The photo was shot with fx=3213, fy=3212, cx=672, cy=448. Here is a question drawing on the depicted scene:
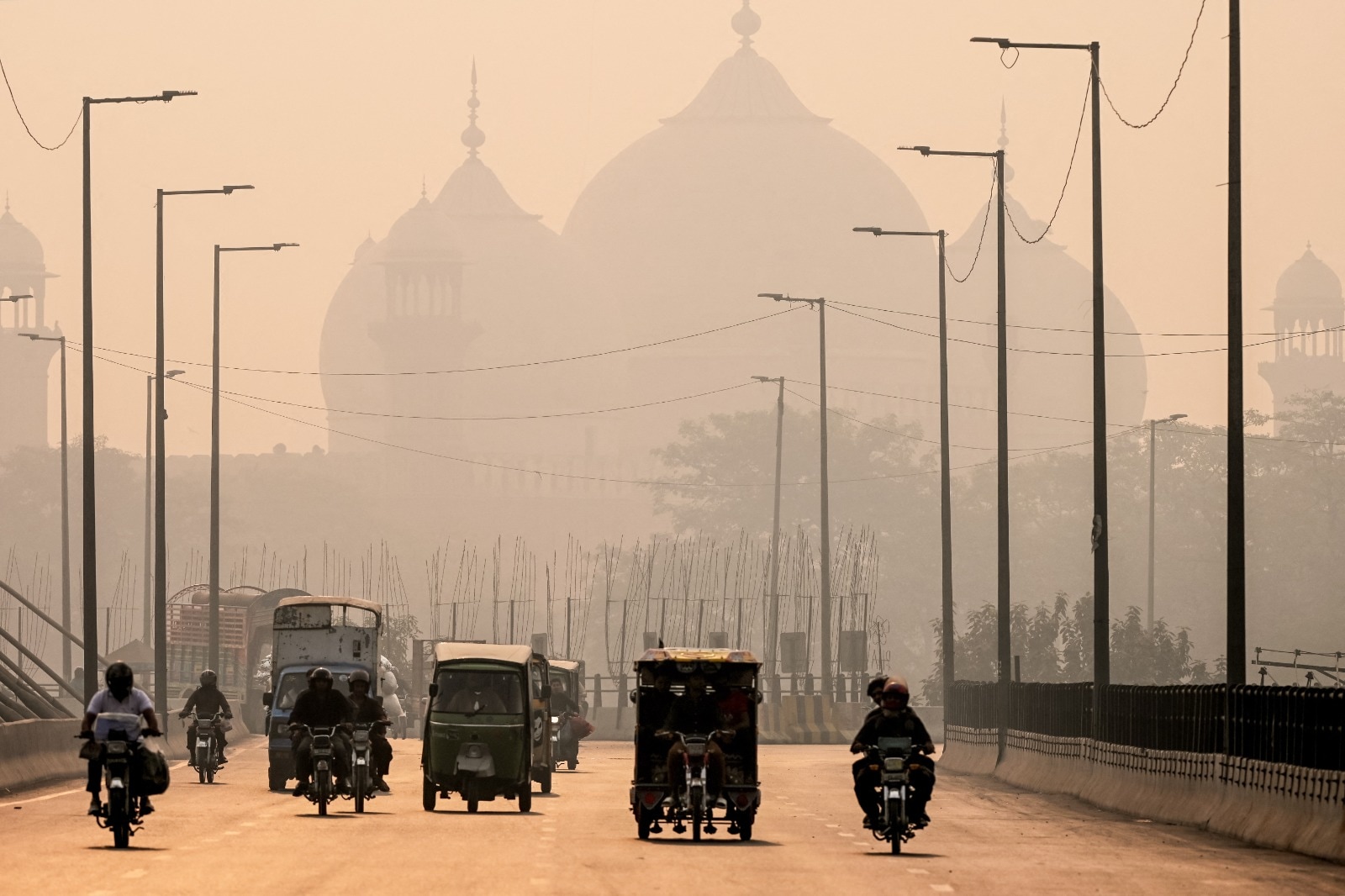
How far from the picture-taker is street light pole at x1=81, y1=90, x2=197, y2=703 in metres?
38.8

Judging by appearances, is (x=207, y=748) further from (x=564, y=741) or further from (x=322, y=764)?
(x=322, y=764)

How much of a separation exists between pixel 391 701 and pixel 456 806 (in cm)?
2352

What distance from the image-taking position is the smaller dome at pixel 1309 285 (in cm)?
16512

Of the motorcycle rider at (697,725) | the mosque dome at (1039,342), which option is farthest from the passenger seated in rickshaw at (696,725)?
the mosque dome at (1039,342)

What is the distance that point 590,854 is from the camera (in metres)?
21.8

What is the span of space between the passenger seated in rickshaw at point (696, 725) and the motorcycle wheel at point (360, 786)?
3.54 metres

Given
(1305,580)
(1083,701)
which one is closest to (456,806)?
(1083,701)

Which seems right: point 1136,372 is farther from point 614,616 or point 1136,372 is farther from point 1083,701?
point 1083,701

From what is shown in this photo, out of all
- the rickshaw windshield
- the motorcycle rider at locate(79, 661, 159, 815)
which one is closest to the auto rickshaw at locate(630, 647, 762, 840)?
the rickshaw windshield

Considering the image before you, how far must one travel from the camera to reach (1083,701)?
34.1 meters

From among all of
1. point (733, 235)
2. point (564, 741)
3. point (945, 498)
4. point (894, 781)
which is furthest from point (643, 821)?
point (733, 235)

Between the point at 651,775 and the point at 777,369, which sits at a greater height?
the point at 777,369

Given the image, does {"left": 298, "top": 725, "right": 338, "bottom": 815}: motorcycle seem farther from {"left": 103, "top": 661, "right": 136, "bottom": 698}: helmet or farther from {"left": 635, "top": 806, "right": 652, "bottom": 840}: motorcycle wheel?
{"left": 103, "top": 661, "right": 136, "bottom": 698}: helmet

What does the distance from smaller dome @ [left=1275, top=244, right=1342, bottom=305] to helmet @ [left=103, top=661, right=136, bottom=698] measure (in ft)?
485
